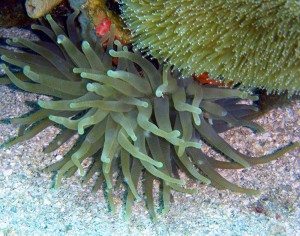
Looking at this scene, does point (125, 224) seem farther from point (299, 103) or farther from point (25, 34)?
point (25, 34)

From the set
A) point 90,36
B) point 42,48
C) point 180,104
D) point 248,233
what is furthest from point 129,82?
point 248,233

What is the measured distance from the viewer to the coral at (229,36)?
188 centimetres

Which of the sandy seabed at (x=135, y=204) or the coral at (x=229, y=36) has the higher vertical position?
the coral at (x=229, y=36)

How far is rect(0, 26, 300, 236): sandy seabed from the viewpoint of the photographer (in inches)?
96.6

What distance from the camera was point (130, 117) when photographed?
252cm

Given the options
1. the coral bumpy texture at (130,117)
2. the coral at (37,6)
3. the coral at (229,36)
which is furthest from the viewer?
the coral at (37,6)

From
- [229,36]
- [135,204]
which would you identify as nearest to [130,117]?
[135,204]

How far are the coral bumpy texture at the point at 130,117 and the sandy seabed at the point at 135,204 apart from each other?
0.38 ft

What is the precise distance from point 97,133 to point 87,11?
97cm

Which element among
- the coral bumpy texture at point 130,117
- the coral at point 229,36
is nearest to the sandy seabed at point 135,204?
the coral bumpy texture at point 130,117

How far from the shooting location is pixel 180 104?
244 cm

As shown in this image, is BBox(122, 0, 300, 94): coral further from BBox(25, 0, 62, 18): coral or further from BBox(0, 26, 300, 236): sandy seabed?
BBox(0, 26, 300, 236): sandy seabed

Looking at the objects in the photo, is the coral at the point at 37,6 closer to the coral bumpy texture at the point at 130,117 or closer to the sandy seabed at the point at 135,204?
the coral bumpy texture at the point at 130,117

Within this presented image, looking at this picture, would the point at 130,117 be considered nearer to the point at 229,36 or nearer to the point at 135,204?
the point at 135,204
